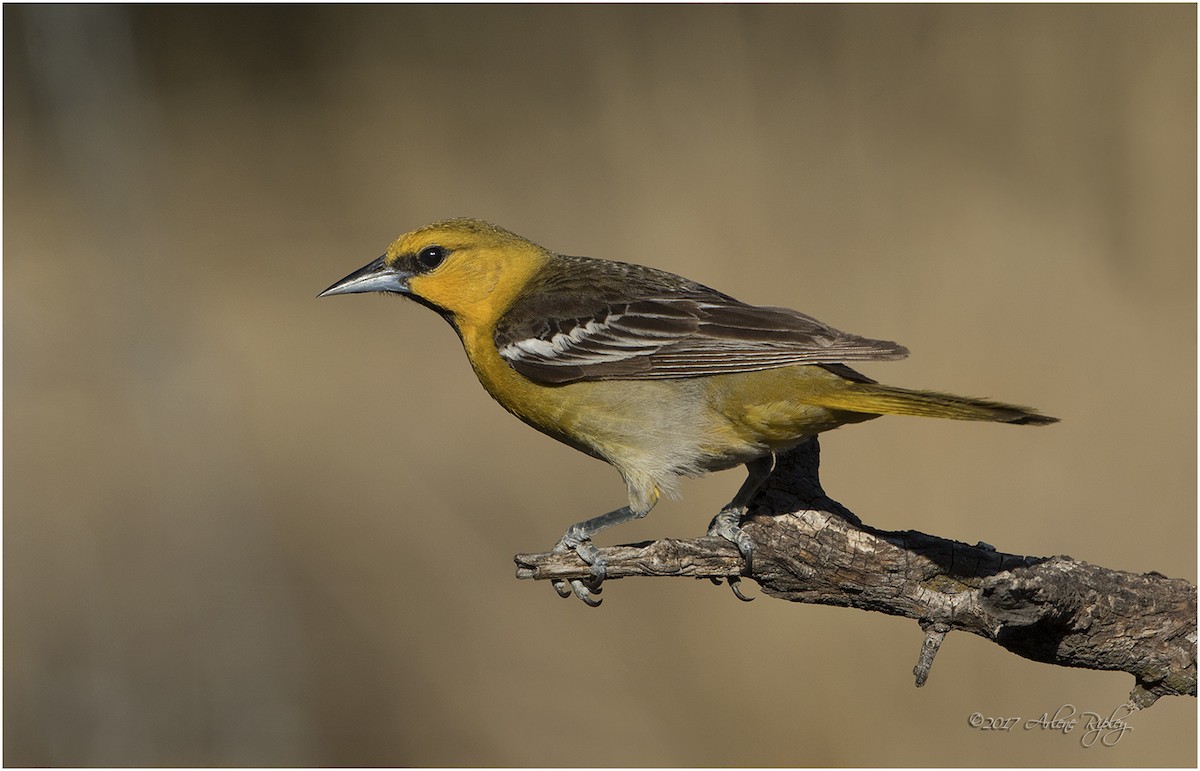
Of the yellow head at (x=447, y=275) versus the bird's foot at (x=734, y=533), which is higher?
the yellow head at (x=447, y=275)

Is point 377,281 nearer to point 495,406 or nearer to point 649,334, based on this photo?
point 649,334

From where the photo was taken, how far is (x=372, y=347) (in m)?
9.08

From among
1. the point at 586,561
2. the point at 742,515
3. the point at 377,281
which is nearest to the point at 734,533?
the point at 742,515

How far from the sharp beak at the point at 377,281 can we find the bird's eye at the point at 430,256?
0.32ft

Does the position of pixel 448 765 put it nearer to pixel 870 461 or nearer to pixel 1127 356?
pixel 870 461

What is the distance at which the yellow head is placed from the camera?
5.50 metres

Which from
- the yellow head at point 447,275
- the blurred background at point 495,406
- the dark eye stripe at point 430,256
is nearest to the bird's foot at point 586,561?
the yellow head at point 447,275

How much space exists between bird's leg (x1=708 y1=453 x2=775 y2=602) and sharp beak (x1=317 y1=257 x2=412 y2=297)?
1.99 m

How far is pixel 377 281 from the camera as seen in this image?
217 inches

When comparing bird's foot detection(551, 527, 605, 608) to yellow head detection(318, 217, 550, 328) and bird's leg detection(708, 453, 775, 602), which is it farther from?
yellow head detection(318, 217, 550, 328)

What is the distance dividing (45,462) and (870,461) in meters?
6.14

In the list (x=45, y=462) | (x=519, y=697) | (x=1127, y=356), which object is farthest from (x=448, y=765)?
(x=1127, y=356)

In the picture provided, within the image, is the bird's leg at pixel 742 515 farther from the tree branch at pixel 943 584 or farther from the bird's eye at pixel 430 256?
the bird's eye at pixel 430 256

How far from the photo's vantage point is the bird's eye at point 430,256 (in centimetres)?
551
